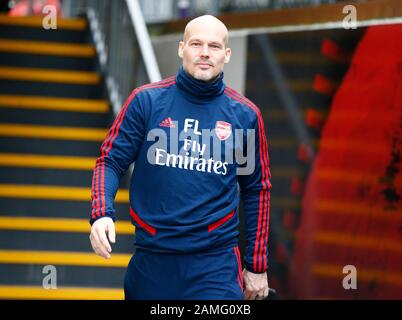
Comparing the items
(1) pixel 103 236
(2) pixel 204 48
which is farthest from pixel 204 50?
(1) pixel 103 236

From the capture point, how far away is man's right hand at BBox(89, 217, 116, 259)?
4.65 m

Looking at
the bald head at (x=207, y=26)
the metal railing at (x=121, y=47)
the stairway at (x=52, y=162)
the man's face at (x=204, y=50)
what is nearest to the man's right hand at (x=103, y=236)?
the man's face at (x=204, y=50)

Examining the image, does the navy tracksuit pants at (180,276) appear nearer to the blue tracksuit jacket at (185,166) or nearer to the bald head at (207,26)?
the blue tracksuit jacket at (185,166)

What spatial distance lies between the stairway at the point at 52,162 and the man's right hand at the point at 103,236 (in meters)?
3.80

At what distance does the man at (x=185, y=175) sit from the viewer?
4.98 m

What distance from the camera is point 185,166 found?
5.02 m

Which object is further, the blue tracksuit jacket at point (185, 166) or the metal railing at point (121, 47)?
the metal railing at point (121, 47)

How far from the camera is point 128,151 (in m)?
5.07

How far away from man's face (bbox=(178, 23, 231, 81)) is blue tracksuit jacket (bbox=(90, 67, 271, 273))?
6 centimetres

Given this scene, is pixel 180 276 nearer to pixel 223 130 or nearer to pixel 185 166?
Result: pixel 185 166

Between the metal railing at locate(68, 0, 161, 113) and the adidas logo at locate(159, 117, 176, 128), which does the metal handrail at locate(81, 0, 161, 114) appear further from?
the adidas logo at locate(159, 117, 176, 128)
